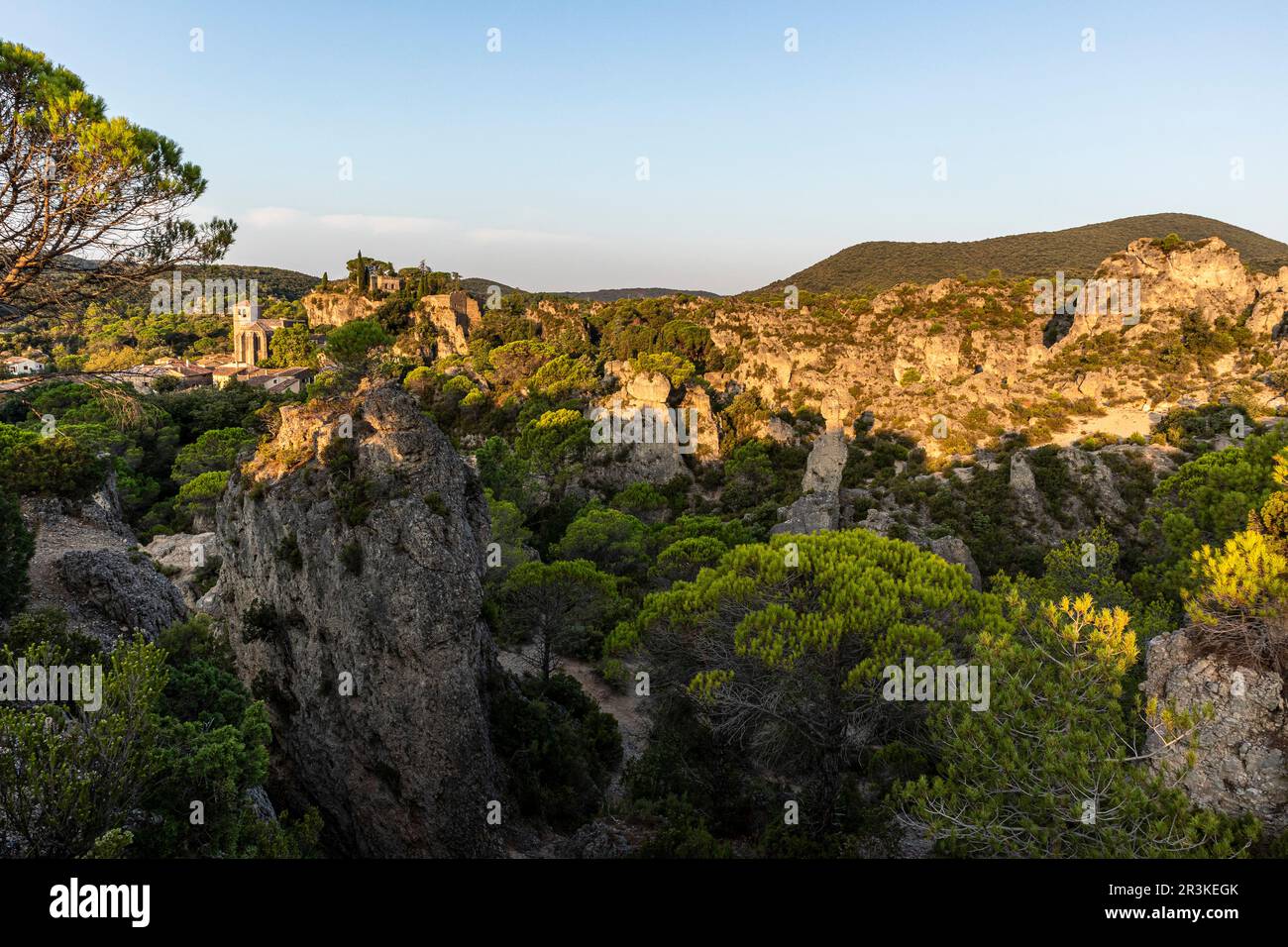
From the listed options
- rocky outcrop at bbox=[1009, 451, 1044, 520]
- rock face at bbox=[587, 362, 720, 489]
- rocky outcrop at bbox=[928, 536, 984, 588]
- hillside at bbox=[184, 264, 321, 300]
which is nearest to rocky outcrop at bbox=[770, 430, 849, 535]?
rocky outcrop at bbox=[928, 536, 984, 588]

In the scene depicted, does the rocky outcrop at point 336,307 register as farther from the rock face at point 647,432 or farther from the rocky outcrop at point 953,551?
the rocky outcrop at point 953,551

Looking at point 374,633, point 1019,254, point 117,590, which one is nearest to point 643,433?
point 374,633

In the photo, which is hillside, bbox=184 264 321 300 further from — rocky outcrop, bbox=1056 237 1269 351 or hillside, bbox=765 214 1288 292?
rocky outcrop, bbox=1056 237 1269 351

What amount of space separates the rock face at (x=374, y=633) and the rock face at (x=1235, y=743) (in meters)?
12.2

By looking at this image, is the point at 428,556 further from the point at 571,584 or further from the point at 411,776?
the point at 571,584

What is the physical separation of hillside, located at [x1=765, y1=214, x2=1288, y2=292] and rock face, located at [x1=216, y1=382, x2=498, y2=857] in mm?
85903

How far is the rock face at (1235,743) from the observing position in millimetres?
8359

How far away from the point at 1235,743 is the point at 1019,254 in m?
110

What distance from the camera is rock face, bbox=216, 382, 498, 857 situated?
44.9 ft

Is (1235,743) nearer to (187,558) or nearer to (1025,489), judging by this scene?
(1025,489)

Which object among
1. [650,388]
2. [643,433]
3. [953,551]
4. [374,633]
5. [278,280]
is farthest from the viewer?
[278,280]

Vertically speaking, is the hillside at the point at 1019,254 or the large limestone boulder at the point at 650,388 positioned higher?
the hillside at the point at 1019,254

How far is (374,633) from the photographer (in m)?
13.9

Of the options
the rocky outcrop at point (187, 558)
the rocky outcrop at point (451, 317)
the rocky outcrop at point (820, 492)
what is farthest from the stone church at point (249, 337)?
the rocky outcrop at point (820, 492)
